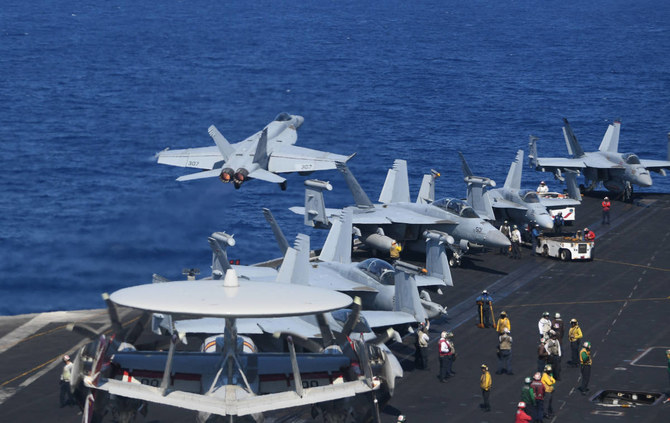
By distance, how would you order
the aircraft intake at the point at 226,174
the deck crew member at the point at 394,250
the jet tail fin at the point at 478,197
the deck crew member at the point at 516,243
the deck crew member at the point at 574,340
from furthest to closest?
the aircraft intake at the point at 226,174
the jet tail fin at the point at 478,197
the deck crew member at the point at 516,243
the deck crew member at the point at 394,250
the deck crew member at the point at 574,340

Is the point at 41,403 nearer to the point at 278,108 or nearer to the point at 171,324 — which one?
the point at 171,324

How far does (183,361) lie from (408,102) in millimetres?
123030

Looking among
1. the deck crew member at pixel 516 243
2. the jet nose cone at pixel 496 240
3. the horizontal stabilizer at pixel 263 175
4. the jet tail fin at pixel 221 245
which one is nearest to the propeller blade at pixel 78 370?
the jet tail fin at pixel 221 245

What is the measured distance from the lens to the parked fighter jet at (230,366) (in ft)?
82.5

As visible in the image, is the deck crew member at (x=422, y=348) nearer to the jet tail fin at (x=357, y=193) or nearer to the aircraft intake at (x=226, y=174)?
the jet tail fin at (x=357, y=193)

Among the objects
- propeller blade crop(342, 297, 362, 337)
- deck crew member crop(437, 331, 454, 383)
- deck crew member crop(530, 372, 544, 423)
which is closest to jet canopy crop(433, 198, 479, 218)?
deck crew member crop(437, 331, 454, 383)

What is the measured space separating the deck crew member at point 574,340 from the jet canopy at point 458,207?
64.6 ft

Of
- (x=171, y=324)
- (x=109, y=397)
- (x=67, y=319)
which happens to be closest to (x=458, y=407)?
(x=171, y=324)

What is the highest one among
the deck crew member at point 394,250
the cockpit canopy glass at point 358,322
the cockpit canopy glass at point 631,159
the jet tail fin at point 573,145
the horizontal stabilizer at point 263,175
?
the jet tail fin at point 573,145

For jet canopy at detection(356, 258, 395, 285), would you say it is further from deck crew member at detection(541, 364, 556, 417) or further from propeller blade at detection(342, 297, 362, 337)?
propeller blade at detection(342, 297, 362, 337)

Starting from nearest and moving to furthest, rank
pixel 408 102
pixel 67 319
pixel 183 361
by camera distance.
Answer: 1. pixel 183 361
2. pixel 67 319
3. pixel 408 102

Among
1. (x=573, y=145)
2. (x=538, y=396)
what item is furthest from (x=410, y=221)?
(x=538, y=396)

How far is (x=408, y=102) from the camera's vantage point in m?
150

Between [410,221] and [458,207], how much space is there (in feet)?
10.0
